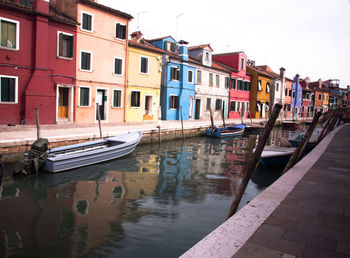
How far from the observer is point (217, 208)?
735 cm

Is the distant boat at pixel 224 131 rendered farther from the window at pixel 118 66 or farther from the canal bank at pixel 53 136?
the window at pixel 118 66

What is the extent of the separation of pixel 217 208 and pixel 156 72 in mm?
18161

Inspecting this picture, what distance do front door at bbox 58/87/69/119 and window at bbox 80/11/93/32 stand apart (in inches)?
162

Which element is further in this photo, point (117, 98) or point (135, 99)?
point (135, 99)

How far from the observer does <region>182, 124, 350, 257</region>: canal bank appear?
2854 millimetres

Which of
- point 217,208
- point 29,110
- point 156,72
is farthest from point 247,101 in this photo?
point 217,208

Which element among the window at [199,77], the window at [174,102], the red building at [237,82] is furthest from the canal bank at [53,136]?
the red building at [237,82]

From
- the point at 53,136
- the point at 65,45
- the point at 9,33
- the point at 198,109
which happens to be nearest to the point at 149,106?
the point at 198,109

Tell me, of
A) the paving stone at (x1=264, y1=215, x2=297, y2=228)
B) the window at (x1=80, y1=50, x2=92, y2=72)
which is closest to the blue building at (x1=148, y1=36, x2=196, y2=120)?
the window at (x1=80, y1=50, x2=92, y2=72)

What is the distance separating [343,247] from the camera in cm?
306

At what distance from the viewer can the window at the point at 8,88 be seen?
14.8 m

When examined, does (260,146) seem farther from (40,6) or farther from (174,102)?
(174,102)

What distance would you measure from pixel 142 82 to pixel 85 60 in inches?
206

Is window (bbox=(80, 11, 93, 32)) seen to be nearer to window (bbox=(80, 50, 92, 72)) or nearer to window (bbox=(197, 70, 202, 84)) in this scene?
window (bbox=(80, 50, 92, 72))
